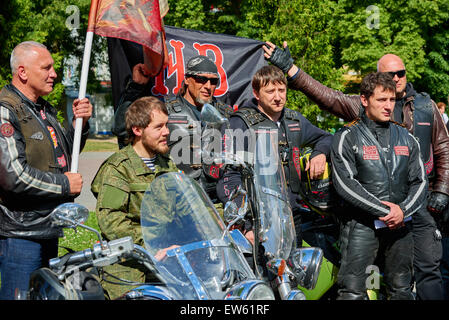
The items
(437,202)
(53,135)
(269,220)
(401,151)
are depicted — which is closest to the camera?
(269,220)

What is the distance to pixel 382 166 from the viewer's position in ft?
12.6

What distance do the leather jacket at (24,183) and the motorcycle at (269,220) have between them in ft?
3.46

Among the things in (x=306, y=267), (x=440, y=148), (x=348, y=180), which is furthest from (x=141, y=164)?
(x=440, y=148)

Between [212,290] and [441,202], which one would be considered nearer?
[212,290]

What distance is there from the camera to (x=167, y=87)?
17.5 ft

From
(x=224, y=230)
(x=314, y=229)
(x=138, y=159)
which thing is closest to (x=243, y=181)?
(x=224, y=230)

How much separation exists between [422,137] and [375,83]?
2.94ft

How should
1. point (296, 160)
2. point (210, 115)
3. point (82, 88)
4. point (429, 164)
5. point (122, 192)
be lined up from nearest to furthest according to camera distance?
point (210, 115)
point (122, 192)
point (82, 88)
point (296, 160)
point (429, 164)

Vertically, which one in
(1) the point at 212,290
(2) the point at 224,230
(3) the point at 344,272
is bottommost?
(3) the point at 344,272

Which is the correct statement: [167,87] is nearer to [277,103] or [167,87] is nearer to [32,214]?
[277,103]

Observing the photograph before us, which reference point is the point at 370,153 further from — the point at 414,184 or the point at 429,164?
the point at 429,164
